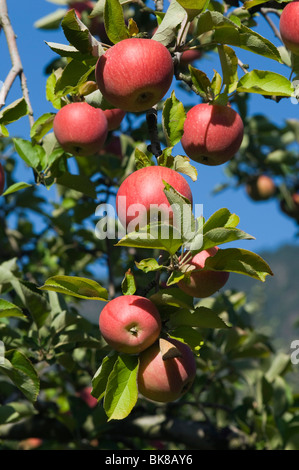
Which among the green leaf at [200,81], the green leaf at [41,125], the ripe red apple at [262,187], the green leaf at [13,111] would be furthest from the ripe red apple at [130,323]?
the ripe red apple at [262,187]

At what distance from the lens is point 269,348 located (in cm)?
262

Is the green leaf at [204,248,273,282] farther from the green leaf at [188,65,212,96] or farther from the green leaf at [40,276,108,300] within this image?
the green leaf at [188,65,212,96]

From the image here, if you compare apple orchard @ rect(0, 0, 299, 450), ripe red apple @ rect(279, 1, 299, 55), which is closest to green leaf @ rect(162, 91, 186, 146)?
apple orchard @ rect(0, 0, 299, 450)

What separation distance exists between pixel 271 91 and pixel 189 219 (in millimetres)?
448

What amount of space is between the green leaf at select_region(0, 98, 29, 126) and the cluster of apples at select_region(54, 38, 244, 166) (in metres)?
0.11

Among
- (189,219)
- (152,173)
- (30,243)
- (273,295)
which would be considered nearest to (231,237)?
(189,219)

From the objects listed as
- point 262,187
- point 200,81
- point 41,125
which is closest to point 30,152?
point 41,125

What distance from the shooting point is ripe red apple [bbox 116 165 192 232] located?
1.21m

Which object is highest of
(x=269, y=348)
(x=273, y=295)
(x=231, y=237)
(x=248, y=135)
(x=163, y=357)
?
(x=231, y=237)

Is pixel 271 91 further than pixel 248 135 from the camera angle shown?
No

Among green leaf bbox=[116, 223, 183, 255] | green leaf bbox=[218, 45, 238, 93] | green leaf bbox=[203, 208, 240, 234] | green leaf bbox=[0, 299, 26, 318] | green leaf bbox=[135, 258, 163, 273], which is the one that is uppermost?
green leaf bbox=[218, 45, 238, 93]

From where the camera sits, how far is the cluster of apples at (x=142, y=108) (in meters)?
1.29

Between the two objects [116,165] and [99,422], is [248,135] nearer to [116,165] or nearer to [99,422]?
[116,165]

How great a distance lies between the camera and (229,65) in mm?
1413
